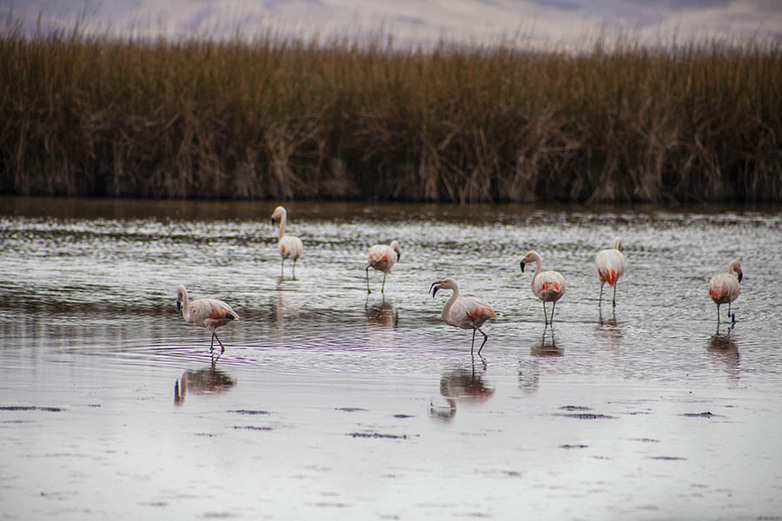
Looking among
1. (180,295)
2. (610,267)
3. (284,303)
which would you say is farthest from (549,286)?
(180,295)

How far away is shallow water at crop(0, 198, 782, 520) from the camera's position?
4.42 metres

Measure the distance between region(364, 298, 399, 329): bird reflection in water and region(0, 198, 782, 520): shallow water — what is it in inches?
1.0

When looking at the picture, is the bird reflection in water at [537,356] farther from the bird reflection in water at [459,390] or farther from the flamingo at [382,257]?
the flamingo at [382,257]

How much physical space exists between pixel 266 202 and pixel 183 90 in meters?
2.62

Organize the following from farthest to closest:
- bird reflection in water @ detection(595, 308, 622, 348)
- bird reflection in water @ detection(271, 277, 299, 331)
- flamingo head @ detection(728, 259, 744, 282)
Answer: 1. flamingo head @ detection(728, 259, 744, 282)
2. bird reflection in water @ detection(271, 277, 299, 331)
3. bird reflection in water @ detection(595, 308, 622, 348)

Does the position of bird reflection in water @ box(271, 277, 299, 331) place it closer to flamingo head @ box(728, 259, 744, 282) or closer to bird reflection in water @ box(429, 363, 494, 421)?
bird reflection in water @ box(429, 363, 494, 421)

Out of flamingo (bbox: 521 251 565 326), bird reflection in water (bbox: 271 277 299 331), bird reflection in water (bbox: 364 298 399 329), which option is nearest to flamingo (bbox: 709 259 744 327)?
flamingo (bbox: 521 251 565 326)

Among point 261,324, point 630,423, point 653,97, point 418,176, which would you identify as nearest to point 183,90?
point 418,176

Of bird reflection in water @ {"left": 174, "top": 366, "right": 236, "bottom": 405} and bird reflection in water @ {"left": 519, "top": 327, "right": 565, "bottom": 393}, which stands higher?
bird reflection in water @ {"left": 519, "top": 327, "right": 565, "bottom": 393}

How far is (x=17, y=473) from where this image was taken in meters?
4.56

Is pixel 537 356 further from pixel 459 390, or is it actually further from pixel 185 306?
pixel 185 306

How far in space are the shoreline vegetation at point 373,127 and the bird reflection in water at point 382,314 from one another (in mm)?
10854

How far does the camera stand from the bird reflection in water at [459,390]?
5.77m

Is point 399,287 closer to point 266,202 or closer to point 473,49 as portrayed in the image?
point 266,202
